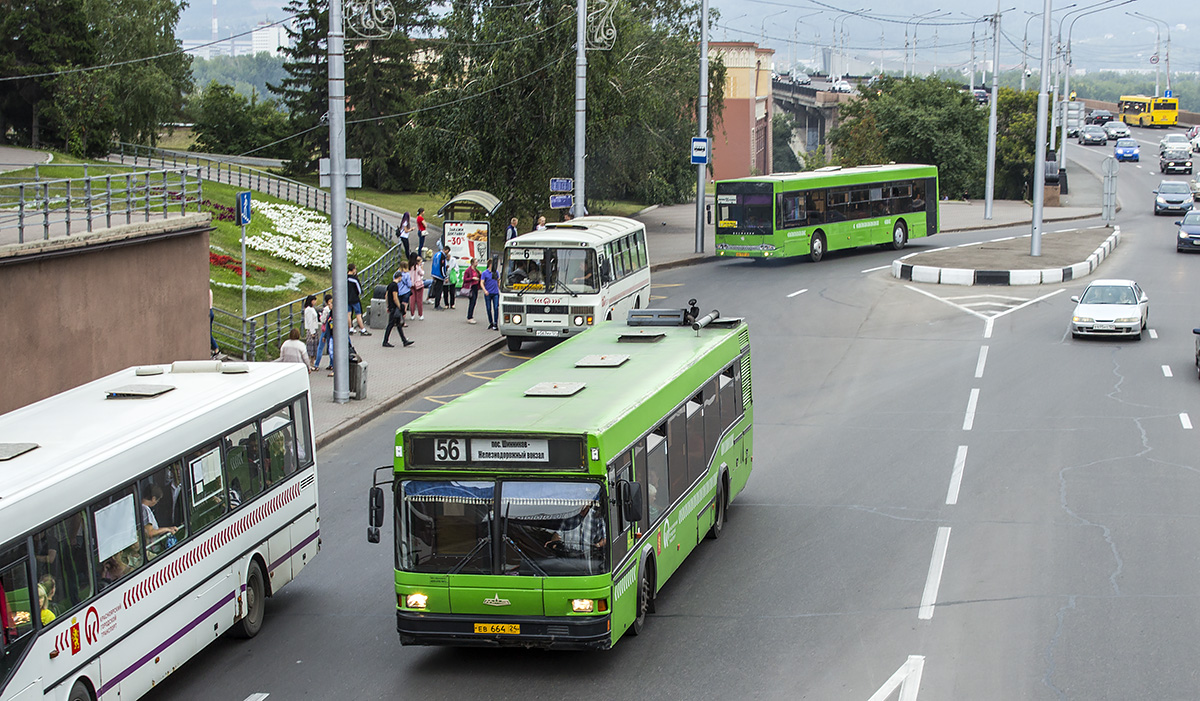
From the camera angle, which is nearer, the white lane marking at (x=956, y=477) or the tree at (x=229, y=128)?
the white lane marking at (x=956, y=477)

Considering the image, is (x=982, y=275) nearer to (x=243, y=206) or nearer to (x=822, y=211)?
(x=822, y=211)

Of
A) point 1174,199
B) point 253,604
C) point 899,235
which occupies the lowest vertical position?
point 253,604

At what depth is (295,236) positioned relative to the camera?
42688 mm

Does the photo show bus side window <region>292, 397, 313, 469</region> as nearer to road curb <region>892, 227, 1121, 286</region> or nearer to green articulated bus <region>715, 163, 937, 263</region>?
road curb <region>892, 227, 1121, 286</region>

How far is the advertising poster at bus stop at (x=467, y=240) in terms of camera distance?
31750mm

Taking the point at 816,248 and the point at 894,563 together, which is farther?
the point at 816,248

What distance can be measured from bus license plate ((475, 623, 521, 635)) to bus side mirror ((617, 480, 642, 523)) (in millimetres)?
1279

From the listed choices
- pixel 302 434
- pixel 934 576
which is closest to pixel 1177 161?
pixel 934 576

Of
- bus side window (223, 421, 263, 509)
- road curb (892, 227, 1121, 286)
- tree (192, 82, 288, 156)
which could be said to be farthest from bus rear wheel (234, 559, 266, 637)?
tree (192, 82, 288, 156)

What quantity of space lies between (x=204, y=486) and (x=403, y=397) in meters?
11.3

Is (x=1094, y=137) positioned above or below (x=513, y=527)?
above

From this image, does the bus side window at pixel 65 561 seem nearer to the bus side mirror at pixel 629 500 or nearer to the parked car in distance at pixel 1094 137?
the bus side mirror at pixel 629 500

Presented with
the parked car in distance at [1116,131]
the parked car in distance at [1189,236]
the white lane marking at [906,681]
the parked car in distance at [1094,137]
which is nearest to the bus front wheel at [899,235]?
the parked car in distance at [1189,236]

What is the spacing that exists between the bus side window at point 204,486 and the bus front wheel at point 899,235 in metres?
35.0
